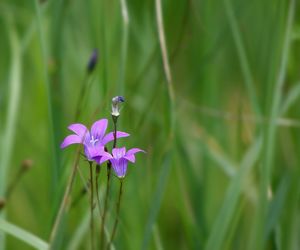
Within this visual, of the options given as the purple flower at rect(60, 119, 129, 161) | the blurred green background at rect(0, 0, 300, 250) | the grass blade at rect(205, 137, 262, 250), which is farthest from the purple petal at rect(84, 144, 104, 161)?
the grass blade at rect(205, 137, 262, 250)

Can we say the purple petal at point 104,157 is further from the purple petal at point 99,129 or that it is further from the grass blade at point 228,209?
the grass blade at point 228,209

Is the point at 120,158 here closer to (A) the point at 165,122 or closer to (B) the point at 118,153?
(B) the point at 118,153

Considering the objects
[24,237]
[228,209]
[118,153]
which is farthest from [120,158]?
[228,209]

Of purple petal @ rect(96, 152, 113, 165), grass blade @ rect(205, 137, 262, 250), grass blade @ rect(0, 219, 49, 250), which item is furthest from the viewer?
grass blade @ rect(205, 137, 262, 250)

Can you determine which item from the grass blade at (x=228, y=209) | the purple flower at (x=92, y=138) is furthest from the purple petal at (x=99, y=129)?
the grass blade at (x=228, y=209)

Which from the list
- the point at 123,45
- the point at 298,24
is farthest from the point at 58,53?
the point at 298,24

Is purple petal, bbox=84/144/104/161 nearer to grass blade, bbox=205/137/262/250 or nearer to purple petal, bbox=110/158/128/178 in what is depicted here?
purple petal, bbox=110/158/128/178
